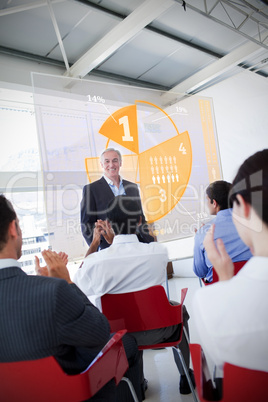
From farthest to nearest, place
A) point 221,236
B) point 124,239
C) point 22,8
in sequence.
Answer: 1. point 22,8
2. point 221,236
3. point 124,239

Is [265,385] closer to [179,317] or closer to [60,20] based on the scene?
[179,317]

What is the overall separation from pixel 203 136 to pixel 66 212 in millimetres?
2288

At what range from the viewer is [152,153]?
4270mm

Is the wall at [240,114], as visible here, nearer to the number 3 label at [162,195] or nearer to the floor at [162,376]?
the number 3 label at [162,195]

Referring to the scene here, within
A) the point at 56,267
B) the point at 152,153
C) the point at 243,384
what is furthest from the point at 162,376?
the point at 152,153

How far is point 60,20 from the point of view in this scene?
4141mm

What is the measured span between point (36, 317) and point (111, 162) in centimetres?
282

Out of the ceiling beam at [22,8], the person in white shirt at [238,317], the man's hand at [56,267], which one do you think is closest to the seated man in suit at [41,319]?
the man's hand at [56,267]

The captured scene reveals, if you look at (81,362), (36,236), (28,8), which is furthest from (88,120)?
(81,362)

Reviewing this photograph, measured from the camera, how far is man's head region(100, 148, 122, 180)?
3697 millimetres

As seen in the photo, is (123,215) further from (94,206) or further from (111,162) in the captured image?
(111,162)

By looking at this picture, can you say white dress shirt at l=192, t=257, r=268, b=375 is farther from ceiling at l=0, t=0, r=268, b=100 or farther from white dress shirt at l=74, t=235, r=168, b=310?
ceiling at l=0, t=0, r=268, b=100

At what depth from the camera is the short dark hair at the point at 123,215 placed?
6.54ft

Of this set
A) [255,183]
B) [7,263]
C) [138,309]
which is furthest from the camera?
[138,309]
